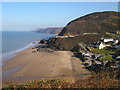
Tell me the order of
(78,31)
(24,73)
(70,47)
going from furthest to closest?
(78,31), (70,47), (24,73)

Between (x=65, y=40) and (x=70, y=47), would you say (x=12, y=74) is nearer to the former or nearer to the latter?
(x=70, y=47)

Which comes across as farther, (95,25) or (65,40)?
(95,25)

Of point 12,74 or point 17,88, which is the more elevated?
point 17,88

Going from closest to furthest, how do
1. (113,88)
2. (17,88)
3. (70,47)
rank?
(113,88), (17,88), (70,47)

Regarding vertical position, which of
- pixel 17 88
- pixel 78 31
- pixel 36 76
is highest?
pixel 78 31

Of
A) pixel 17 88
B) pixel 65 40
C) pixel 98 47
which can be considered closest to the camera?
pixel 17 88

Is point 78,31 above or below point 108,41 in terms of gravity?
above

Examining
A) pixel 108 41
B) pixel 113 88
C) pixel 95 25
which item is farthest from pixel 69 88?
pixel 95 25

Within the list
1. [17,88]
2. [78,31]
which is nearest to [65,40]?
[78,31]

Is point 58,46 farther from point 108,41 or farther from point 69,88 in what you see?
point 69,88
